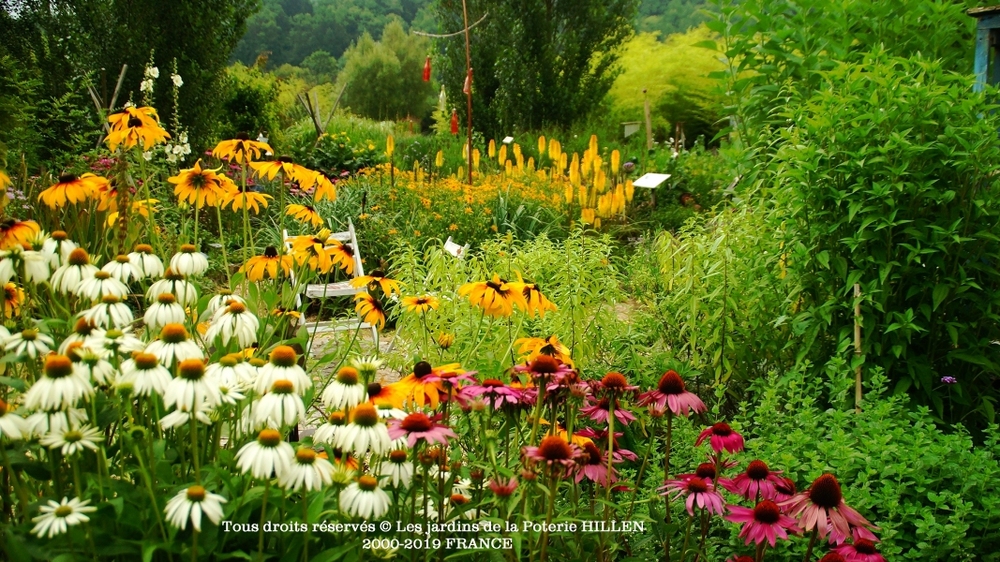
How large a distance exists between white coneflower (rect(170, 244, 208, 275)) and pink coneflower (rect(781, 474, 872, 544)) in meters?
1.36

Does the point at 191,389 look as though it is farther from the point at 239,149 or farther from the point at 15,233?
the point at 239,149

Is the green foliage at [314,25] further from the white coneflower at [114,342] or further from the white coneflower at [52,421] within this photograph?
the white coneflower at [52,421]

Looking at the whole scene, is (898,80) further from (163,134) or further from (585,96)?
(585,96)

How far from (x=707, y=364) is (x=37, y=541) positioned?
2.41 metres

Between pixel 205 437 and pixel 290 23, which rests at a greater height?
pixel 290 23

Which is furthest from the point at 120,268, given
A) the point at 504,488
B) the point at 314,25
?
the point at 314,25

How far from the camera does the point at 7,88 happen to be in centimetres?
674

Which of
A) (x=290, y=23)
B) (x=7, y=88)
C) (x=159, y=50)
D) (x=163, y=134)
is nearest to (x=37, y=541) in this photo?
(x=163, y=134)

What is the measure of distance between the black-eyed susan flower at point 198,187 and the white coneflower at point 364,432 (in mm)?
1157

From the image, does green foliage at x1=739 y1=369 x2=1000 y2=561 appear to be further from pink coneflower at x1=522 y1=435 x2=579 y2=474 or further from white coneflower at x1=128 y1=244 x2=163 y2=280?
white coneflower at x1=128 y1=244 x2=163 y2=280

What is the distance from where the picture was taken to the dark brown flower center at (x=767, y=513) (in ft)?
4.76

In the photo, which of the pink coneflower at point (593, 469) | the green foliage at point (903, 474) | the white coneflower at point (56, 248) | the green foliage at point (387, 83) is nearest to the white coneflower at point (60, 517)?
the white coneflower at point (56, 248)

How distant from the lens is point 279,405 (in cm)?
118

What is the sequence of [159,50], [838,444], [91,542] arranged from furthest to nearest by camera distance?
[159,50] < [838,444] < [91,542]
